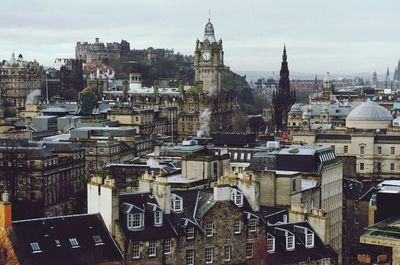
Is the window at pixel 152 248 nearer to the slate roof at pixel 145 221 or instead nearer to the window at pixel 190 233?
the slate roof at pixel 145 221

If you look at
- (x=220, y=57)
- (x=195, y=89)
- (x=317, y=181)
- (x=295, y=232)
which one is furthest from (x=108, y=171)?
(x=220, y=57)

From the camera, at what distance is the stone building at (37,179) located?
8531 centimetres

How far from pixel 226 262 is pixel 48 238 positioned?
10.4 m

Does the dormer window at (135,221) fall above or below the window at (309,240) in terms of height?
above

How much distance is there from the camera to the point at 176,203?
157 feet

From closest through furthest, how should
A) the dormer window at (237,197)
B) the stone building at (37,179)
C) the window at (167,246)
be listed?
the window at (167,246) → the dormer window at (237,197) → the stone building at (37,179)

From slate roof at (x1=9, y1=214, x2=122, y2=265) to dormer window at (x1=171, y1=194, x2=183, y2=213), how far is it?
453 centimetres

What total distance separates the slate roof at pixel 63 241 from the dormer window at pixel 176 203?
4527 millimetres

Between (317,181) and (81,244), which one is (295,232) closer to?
(81,244)

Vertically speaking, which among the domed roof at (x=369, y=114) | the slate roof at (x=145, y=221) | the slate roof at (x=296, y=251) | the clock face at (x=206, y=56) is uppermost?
the clock face at (x=206, y=56)

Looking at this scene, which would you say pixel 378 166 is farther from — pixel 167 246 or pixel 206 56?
pixel 206 56

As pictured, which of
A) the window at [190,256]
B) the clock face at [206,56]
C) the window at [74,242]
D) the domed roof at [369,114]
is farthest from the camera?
the clock face at [206,56]

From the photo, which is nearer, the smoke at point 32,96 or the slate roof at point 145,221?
the slate roof at point 145,221

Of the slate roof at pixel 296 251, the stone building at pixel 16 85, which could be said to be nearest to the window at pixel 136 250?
the slate roof at pixel 296 251
